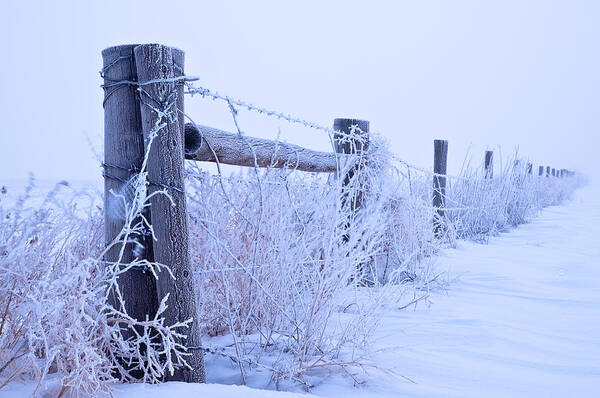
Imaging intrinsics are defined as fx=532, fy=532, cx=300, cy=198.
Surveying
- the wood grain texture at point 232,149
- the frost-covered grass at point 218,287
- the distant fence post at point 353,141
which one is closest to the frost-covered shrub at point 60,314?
the frost-covered grass at point 218,287

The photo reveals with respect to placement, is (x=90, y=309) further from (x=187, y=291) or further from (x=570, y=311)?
(x=570, y=311)

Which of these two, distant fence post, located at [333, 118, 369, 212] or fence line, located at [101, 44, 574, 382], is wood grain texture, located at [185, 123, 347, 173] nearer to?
fence line, located at [101, 44, 574, 382]

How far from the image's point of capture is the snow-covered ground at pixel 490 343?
191 centimetres

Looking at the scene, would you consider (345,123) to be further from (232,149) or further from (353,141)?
(232,149)

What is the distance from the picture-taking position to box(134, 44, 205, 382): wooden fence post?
5.59 ft

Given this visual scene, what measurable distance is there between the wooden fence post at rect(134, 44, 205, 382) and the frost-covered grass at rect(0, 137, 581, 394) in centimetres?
6

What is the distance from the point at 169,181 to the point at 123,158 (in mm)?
164

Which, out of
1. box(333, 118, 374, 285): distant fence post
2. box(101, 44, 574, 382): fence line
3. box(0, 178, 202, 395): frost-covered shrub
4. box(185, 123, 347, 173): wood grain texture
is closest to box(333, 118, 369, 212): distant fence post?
box(333, 118, 374, 285): distant fence post

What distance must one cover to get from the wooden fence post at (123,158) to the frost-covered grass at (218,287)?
0.05 meters

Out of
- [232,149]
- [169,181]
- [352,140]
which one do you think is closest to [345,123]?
[352,140]

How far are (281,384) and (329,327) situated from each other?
709mm

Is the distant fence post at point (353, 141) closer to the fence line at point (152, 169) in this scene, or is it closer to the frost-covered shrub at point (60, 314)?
the fence line at point (152, 169)

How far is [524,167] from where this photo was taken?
30.6 feet

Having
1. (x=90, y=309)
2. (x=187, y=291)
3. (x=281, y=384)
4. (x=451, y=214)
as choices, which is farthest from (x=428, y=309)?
(x=451, y=214)
